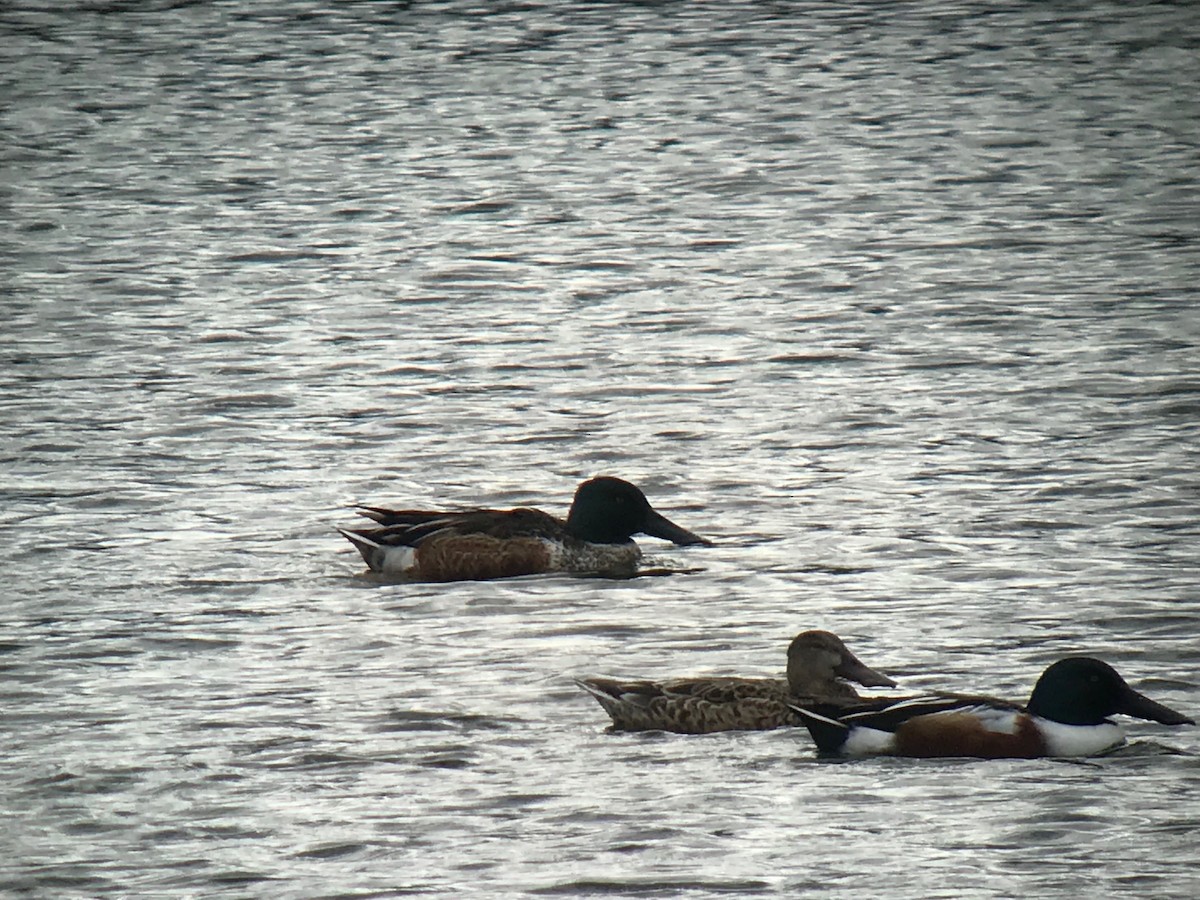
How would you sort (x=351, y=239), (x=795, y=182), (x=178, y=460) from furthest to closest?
1. (x=795, y=182)
2. (x=351, y=239)
3. (x=178, y=460)

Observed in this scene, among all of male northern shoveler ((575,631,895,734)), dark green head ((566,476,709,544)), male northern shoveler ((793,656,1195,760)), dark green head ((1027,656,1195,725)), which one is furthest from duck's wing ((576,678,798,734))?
dark green head ((566,476,709,544))

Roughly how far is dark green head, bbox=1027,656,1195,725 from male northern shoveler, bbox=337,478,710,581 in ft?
13.1

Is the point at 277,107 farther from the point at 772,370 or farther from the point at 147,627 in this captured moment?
the point at 147,627

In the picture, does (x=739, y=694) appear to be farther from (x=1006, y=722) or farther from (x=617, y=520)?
(x=617, y=520)

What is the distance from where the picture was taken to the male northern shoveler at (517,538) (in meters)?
13.0

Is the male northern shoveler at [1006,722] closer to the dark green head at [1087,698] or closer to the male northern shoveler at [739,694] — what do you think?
the dark green head at [1087,698]

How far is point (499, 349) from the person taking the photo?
2002cm

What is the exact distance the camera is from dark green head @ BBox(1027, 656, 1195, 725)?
9.61 meters

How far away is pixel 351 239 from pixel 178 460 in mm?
10249

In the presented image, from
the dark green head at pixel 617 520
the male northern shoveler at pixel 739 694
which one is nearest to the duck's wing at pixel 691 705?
the male northern shoveler at pixel 739 694

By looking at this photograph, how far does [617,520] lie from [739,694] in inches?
134

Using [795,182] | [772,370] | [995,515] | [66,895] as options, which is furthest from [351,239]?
[66,895]

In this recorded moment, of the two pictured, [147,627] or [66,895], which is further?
[147,627]

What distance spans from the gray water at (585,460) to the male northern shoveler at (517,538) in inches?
8.6
